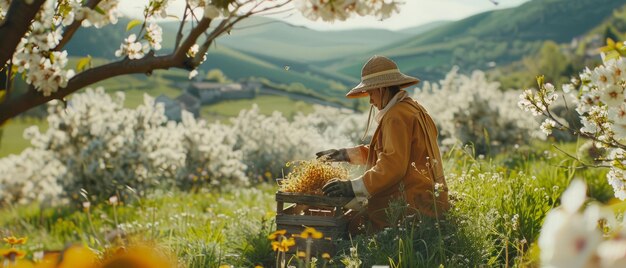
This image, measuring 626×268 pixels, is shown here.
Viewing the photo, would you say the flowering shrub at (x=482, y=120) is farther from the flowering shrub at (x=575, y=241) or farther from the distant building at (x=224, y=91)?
the distant building at (x=224, y=91)

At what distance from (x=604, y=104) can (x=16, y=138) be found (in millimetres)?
47345

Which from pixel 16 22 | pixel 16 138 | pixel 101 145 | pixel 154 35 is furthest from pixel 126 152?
pixel 16 138

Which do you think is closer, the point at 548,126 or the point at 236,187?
the point at 548,126

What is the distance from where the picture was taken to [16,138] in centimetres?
4588

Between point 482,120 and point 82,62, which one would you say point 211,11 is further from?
point 482,120

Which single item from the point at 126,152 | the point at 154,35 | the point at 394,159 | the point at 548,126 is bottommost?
the point at 126,152

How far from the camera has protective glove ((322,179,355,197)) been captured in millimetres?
4656

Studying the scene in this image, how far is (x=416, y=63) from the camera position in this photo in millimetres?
129625

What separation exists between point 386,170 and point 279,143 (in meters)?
10.5

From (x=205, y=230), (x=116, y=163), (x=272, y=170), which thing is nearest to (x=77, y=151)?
(x=116, y=163)

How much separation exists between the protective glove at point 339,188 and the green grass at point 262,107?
4913 cm

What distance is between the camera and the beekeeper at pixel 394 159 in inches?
184

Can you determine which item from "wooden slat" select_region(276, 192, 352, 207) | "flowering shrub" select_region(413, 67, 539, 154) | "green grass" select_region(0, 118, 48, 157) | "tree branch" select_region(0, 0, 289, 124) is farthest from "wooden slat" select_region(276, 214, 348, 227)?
"green grass" select_region(0, 118, 48, 157)

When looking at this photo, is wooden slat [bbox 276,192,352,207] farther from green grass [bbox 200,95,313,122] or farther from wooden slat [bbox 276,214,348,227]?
green grass [bbox 200,95,313,122]
